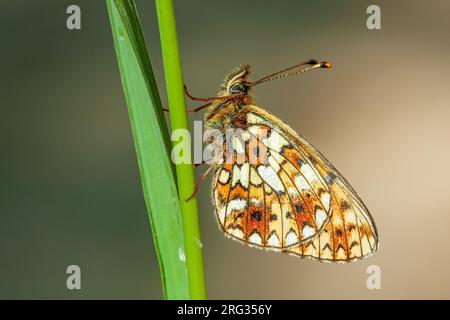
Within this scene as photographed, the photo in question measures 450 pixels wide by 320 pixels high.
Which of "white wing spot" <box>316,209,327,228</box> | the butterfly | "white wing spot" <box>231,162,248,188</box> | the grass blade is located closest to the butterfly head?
the butterfly

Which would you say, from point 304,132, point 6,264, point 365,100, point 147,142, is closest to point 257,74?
point 304,132

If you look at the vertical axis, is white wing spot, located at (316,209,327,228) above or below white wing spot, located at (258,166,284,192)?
below

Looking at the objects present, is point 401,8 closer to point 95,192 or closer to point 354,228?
point 95,192

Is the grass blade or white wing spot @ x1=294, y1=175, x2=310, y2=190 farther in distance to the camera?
white wing spot @ x1=294, y1=175, x2=310, y2=190

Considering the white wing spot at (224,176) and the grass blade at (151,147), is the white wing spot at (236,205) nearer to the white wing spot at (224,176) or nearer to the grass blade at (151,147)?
the white wing spot at (224,176)

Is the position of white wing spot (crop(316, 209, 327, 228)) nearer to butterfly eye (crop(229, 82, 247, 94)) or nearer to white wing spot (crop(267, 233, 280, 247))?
white wing spot (crop(267, 233, 280, 247))

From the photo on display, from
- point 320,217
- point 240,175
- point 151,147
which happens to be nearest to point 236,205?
point 240,175

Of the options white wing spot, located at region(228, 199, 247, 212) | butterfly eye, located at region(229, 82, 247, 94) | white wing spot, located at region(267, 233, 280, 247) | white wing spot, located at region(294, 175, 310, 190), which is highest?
butterfly eye, located at region(229, 82, 247, 94)

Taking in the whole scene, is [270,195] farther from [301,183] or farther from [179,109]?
[179,109]
